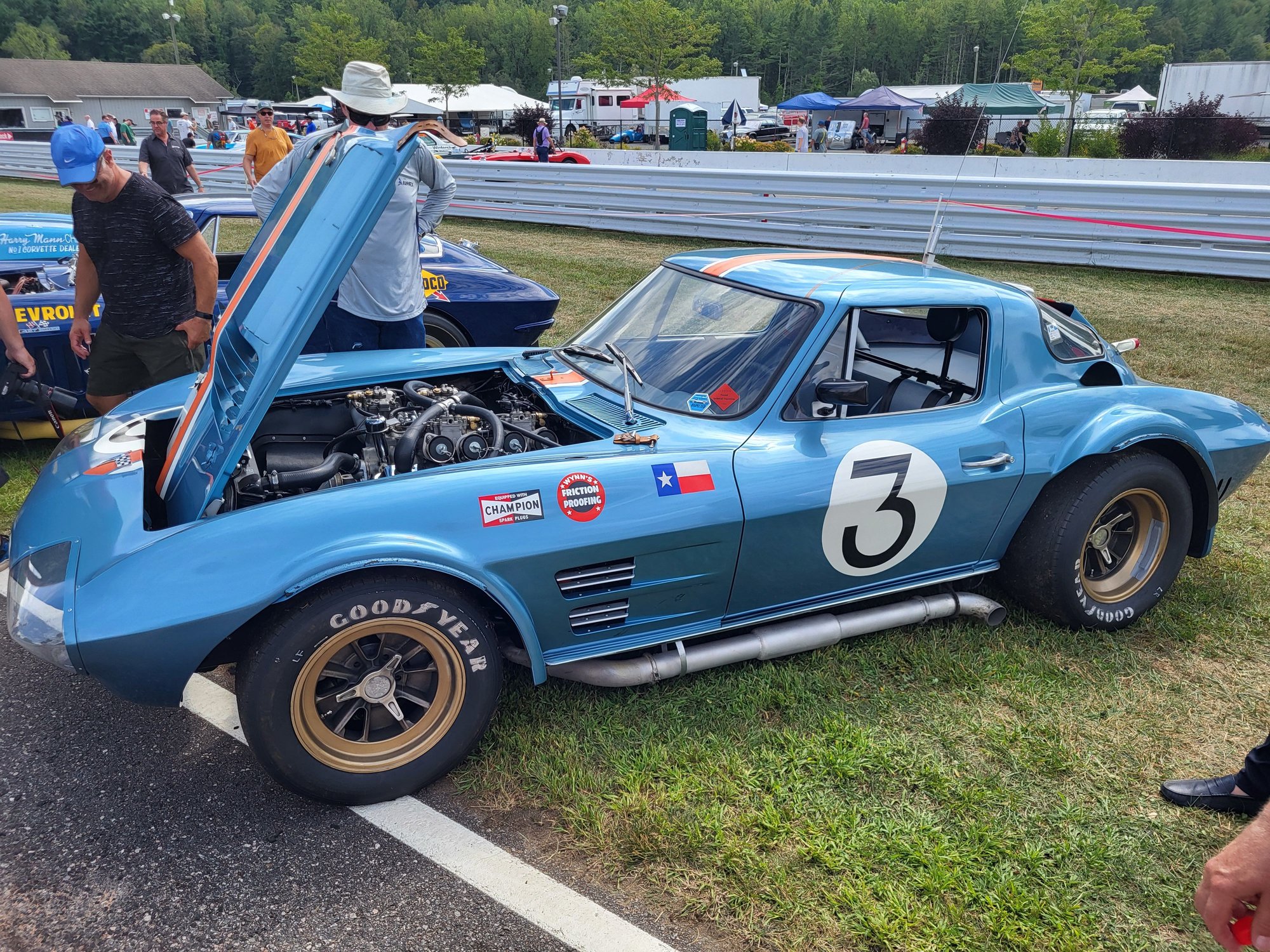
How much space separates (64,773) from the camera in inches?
105

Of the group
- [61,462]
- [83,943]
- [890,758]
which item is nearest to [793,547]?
[890,758]

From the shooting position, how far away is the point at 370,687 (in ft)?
8.20

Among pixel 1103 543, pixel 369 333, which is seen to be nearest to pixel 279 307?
pixel 369 333

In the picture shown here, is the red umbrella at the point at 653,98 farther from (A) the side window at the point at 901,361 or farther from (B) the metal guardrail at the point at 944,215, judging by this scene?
(A) the side window at the point at 901,361

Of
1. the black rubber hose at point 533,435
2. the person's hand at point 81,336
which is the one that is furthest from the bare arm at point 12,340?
the black rubber hose at point 533,435

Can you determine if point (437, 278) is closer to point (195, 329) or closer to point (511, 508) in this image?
point (195, 329)

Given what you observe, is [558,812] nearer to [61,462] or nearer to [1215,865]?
[1215,865]

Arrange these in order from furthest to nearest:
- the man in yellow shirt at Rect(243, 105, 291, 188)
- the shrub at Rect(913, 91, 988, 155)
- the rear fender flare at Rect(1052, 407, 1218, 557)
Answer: the shrub at Rect(913, 91, 988, 155) → the man in yellow shirt at Rect(243, 105, 291, 188) → the rear fender flare at Rect(1052, 407, 1218, 557)

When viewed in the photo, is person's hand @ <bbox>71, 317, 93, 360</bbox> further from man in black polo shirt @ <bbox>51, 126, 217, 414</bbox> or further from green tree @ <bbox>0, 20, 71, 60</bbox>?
green tree @ <bbox>0, 20, 71, 60</bbox>

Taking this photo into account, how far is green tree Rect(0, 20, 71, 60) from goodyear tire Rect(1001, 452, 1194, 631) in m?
101

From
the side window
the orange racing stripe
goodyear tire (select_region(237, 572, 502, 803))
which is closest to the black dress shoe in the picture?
the side window

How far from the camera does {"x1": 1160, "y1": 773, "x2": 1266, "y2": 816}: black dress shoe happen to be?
8.57ft

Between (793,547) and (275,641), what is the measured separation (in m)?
1.54

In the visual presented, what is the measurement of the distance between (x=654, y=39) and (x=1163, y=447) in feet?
163
